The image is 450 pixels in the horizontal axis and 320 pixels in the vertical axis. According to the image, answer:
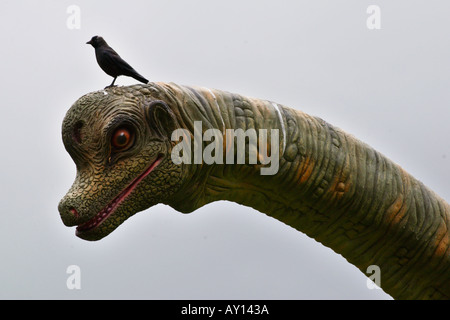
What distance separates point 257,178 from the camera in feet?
11.3

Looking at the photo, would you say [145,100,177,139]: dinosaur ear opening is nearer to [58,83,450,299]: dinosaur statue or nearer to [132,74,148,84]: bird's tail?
[58,83,450,299]: dinosaur statue

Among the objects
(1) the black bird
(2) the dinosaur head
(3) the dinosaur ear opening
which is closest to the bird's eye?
(2) the dinosaur head

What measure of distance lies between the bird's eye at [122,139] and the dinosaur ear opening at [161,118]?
115 mm

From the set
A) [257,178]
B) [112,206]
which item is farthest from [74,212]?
[257,178]

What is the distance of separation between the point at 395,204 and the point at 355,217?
0.23 meters

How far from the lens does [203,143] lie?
3.29 meters

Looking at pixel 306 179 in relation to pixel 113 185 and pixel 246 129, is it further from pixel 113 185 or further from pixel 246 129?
pixel 113 185

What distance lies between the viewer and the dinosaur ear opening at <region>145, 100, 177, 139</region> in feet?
10.4

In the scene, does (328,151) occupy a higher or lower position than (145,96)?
lower

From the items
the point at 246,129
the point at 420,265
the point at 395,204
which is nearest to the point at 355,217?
the point at 395,204

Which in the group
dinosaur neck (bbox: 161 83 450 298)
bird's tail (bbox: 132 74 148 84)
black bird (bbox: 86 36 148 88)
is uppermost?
black bird (bbox: 86 36 148 88)

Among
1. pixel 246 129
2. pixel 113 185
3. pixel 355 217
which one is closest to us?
pixel 113 185

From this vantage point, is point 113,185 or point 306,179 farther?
point 306,179

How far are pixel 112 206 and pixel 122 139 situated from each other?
31cm
